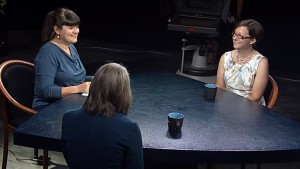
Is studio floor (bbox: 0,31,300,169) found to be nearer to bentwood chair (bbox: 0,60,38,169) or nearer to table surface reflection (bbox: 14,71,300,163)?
table surface reflection (bbox: 14,71,300,163)

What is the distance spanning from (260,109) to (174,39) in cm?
486

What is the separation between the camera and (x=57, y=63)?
2623mm

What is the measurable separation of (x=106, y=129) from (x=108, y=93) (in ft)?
0.47

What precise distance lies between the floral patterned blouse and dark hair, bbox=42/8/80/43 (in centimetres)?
116

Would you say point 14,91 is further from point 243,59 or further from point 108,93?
point 243,59

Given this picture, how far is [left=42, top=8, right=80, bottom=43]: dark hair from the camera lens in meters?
2.66

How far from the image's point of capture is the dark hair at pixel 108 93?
164 centimetres

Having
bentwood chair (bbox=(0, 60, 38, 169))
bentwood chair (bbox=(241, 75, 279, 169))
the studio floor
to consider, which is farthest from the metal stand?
bentwood chair (bbox=(0, 60, 38, 169))

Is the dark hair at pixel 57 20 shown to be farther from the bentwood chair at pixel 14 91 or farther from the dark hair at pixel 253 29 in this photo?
the dark hair at pixel 253 29

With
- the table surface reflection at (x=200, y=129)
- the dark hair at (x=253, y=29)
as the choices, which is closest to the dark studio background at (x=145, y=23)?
the dark hair at (x=253, y=29)

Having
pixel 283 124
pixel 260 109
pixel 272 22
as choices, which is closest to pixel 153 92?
pixel 260 109

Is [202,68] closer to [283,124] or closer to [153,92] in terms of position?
[153,92]

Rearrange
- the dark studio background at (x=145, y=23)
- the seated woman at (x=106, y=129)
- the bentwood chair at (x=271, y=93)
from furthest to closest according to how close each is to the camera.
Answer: the dark studio background at (x=145, y=23) < the bentwood chair at (x=271, y=93) < the seated woman at (x=106, y=129)

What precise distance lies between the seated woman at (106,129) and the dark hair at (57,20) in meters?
1.09
